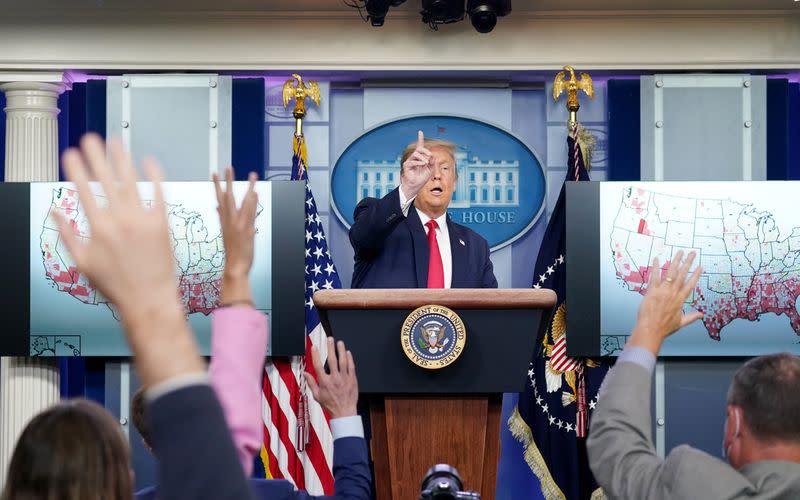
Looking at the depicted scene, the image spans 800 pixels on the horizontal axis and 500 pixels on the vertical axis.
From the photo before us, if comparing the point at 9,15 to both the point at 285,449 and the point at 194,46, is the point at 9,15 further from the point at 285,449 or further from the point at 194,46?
the point at 285,449

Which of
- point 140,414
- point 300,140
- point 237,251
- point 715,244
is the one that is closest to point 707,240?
point 715,244

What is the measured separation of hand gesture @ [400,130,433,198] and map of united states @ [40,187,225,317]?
169cm

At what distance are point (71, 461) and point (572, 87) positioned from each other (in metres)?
4.25

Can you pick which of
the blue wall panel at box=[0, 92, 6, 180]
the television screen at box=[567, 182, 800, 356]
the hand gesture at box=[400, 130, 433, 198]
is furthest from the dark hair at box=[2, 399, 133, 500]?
the blue wall panel at box=[0, 92, 6, 180]

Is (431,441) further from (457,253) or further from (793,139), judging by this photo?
(793,139)

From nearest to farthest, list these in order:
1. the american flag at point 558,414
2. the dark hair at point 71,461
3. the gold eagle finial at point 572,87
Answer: the dark hair at point 71,461 < the american flag at point 558,414 < the gold eagle finial at point 572,87

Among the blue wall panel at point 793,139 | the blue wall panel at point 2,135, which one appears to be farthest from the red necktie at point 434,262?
the blue wall panel at point 2,135

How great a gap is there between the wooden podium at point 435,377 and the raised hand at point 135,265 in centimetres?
143

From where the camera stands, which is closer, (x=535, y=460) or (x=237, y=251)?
(x=237, y=251)

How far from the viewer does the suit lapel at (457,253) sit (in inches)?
154

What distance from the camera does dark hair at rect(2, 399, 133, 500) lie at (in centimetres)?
83

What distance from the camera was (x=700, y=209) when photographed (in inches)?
176

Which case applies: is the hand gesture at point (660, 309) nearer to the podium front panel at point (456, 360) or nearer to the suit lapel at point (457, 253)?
the podium front panel at point (456, 360)

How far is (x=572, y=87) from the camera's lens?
4.83m
